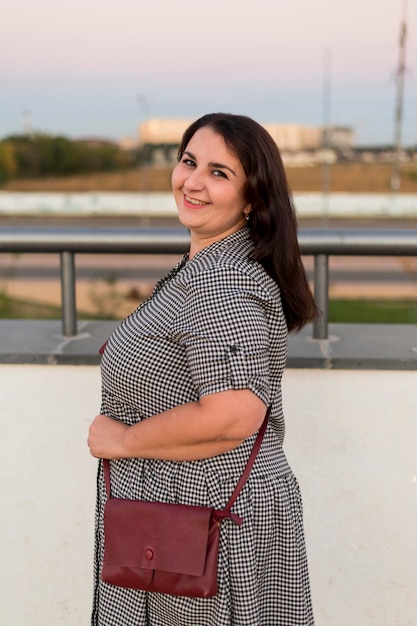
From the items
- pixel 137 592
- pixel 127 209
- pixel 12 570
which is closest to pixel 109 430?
pixel 137 592

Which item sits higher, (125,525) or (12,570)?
(125,525)

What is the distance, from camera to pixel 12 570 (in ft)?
8.60

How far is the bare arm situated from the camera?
1.59 m

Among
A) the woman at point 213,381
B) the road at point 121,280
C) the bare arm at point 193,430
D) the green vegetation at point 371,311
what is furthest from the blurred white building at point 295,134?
the bare arm at point 193,430

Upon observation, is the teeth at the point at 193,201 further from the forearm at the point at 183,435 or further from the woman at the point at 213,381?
Result: the forearm at the point at 183,435

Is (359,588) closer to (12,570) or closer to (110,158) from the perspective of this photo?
(12,570)

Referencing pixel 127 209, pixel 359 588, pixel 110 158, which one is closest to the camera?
pixel 359 588

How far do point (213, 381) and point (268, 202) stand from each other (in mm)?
406

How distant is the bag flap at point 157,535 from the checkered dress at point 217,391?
37 mm

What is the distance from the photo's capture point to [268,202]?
1.75 m

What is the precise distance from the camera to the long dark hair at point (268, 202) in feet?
5.65

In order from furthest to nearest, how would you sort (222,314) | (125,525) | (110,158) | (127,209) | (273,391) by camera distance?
(110,158) < (127,209) < (273,391) < (125,525) < (222,314)

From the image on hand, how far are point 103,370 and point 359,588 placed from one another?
1.20 m

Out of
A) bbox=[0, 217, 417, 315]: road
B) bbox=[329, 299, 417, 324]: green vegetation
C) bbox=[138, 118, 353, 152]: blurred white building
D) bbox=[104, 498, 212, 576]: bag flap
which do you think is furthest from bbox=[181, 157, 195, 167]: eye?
bbox=[138, 118, 353, 152]: blurred white building
